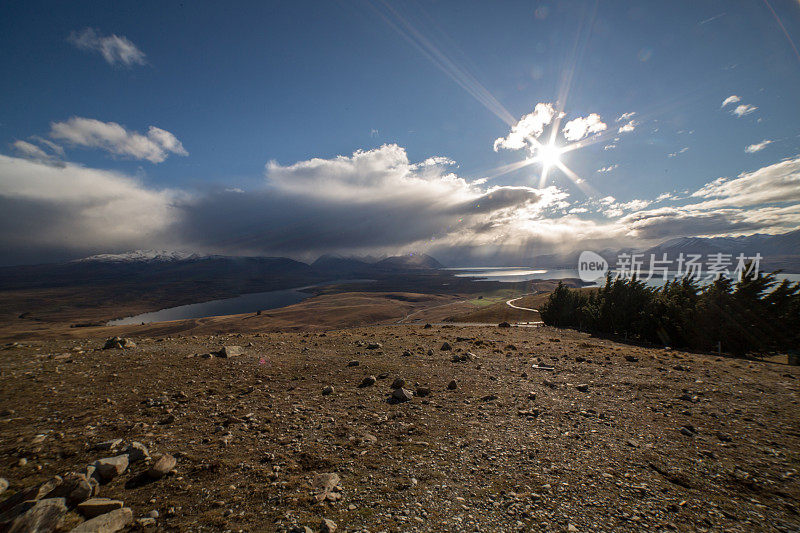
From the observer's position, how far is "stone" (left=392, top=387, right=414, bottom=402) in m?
10.6

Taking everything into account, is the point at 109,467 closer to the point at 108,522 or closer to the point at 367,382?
the point at 108,522

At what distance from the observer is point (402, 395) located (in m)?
10.6

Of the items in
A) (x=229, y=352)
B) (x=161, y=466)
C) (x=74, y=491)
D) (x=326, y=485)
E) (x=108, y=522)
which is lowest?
(x=229, y=352)

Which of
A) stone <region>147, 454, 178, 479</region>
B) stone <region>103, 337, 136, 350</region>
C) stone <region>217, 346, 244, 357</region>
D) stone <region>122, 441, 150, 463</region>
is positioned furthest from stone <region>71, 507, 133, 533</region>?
stone <region>103, 337, 136, 350</region>

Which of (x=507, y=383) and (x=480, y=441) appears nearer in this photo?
(x=480, y=441)

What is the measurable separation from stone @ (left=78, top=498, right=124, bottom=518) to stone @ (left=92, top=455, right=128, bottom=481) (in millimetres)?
888

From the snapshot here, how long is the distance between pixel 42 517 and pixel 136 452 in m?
2.04

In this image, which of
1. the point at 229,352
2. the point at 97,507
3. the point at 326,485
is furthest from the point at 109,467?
the point at 229,352

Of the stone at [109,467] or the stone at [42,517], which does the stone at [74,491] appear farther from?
the stone at [109,467]

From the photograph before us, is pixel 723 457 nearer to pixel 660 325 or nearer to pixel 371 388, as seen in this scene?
pixel 371 388

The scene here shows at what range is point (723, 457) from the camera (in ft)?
24.3

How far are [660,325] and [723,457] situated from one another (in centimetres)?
2828

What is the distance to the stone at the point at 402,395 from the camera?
34.9 feet

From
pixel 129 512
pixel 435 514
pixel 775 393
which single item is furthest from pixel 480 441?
pixel 775 393
